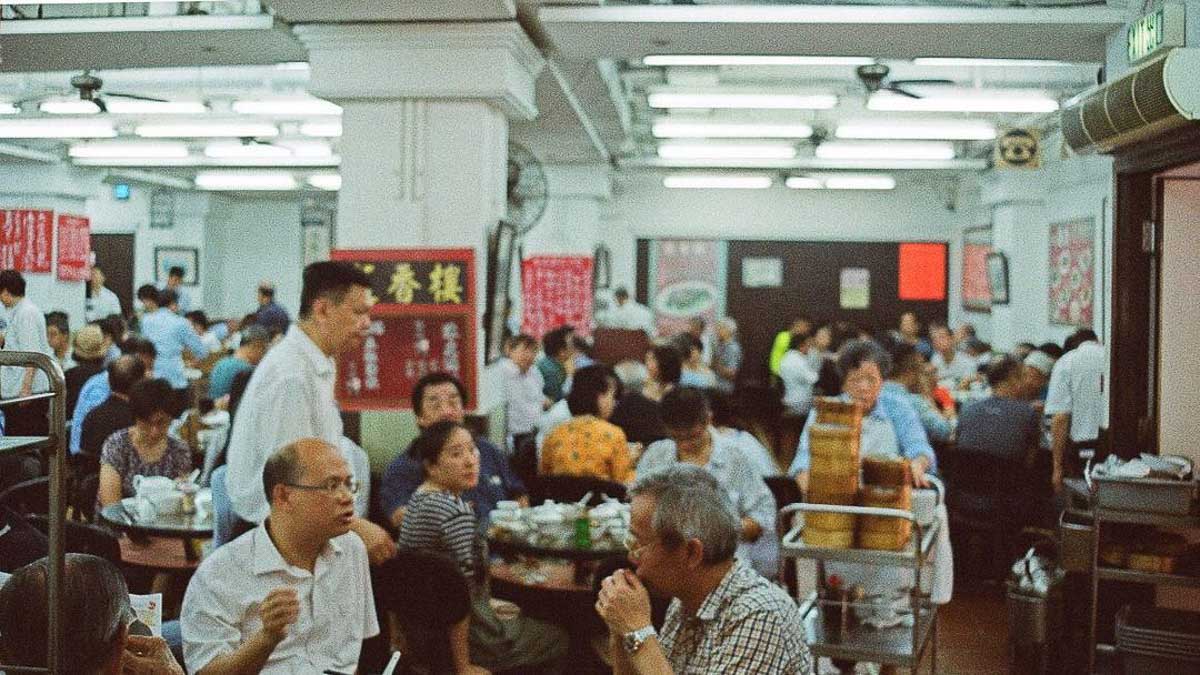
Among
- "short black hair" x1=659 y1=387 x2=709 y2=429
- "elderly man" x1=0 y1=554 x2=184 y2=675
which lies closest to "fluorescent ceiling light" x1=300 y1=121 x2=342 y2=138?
"short black hair" x1=659 y1=387 x2=709 y2=429

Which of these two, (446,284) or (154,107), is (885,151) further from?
(446,284)

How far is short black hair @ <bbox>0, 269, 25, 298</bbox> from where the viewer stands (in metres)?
3.29

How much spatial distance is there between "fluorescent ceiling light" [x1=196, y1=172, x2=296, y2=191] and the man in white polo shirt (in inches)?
386

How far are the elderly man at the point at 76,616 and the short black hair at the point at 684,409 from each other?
9.58 ft

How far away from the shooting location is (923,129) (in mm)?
9445

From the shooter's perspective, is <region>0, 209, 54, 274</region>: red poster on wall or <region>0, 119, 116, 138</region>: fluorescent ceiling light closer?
<region>0, 209, 54, 274</region>: red poster on wall

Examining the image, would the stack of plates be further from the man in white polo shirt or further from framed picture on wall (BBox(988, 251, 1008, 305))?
framed picture on wall (BBox(988, 251, 1008, 305))

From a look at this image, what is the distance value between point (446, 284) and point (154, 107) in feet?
14.9

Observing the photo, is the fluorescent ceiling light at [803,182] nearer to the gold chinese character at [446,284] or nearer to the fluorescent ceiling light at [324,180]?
the fluorescent ceiling light at [324,180]

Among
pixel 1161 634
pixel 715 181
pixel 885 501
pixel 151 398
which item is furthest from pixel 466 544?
pixel 715 181

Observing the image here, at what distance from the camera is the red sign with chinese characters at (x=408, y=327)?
225 inches

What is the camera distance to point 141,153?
486 inches

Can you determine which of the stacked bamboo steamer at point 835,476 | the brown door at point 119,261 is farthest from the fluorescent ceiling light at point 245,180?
the stacked bamboo steamer at point 835,476

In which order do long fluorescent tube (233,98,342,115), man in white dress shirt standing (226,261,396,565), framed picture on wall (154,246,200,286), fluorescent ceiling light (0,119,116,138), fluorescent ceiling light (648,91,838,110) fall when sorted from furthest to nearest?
1. framed picture on wall (154,246,200,286)
2. fluorescent ceiling light (0,119,116,138)
3. long fluorescent tube (233,98,342,115)
4. fluorescent ceiling light (648,91,838,110)
5. man in white dress shirt standing (226,261,396,565)
